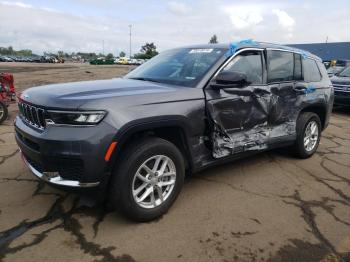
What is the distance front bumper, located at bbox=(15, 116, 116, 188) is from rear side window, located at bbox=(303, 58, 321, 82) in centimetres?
359

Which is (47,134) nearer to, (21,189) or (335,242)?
(21,189)

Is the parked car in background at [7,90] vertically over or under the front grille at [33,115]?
under

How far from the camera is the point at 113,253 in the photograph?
2842mm

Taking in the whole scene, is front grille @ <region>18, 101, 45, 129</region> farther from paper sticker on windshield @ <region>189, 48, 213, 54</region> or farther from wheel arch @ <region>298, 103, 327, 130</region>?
wheel arch @ <region>298, 103, 327, 130</region>

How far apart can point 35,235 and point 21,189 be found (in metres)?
1.10

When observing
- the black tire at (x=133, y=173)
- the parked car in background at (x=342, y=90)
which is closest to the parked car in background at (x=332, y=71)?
the parked car in background at (x=342, y=90)

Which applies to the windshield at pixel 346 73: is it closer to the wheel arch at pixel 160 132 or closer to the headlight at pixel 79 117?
the wheel arch at pixel 160 132

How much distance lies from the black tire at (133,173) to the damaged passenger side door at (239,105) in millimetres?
686

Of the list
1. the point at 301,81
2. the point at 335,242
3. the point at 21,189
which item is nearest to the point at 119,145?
the point at 21,189

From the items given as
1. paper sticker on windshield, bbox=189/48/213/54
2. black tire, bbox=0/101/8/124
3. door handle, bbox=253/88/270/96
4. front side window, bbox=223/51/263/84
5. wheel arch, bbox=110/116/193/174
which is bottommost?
black tire, bbox=0/101/8/124

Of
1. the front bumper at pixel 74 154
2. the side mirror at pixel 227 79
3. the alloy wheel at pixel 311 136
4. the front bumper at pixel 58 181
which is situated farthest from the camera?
the alloy wheel at pixel 311 136

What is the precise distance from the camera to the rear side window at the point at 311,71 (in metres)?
5.26

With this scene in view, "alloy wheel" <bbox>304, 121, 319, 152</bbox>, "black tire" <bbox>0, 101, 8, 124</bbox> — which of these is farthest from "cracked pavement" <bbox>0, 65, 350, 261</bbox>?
"black tire" <bbox>0, 101, 8, 124</bbox>

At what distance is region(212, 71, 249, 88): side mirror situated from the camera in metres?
3.66
